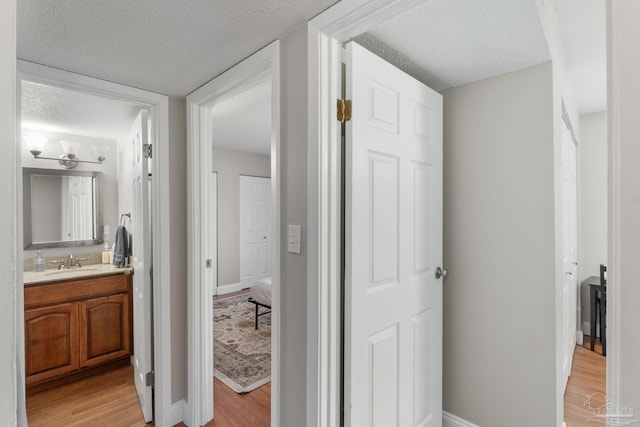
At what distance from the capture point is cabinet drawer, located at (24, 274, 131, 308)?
7.74ft

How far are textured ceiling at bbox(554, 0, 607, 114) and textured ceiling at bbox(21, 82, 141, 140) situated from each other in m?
2.74

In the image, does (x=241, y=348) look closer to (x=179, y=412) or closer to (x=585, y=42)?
(x=179, y=412)

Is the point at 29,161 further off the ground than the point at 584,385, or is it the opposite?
the point at 29,161

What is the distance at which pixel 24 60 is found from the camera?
59.5 inches

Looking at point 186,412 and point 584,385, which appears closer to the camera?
point 186,412

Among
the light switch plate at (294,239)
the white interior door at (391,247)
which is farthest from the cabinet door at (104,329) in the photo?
the white interior door at (391,247)

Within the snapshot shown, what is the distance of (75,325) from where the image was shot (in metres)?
2.55

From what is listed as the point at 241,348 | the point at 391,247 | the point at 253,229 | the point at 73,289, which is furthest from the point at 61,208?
the point at 391,247

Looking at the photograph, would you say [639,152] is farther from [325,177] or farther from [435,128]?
[435,128]

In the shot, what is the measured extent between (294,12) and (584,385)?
3.14 metres

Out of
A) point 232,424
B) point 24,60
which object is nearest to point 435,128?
point 24,60

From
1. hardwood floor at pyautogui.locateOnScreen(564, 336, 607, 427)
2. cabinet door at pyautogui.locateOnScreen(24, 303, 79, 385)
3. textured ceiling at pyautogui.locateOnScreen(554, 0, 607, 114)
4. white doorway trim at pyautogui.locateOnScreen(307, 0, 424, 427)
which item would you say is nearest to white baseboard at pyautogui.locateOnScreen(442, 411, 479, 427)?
hardwood floor at pyautogui.locateOnScreen(564, 336, 607, 427)

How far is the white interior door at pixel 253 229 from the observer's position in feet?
17.9

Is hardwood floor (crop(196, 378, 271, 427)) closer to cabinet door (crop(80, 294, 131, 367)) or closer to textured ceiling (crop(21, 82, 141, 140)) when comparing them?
cabinet door (crop(80, 294, 131, 367))
